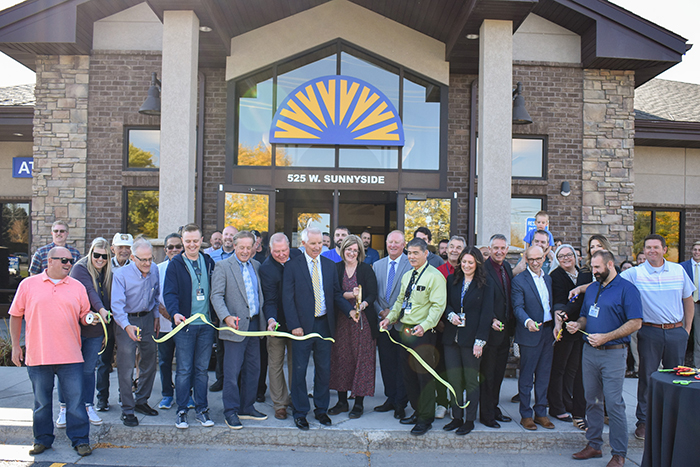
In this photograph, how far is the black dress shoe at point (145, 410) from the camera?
5.40m

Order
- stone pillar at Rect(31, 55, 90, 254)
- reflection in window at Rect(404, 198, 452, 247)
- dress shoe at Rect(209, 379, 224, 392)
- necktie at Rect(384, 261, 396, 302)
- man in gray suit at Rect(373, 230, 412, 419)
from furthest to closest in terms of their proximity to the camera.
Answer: reflection in window at Rect(404, 198, 452, 247)
stone pillar at Rect(31, 55, 90, 254)
dress shoe at Rect(209, 379, 224, 392)
necktie at Rect(384, 261, 396, 302)
man in gray suit at Rect(373, 230, 412, 419)

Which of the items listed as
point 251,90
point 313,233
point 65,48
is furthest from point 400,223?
point 65,48

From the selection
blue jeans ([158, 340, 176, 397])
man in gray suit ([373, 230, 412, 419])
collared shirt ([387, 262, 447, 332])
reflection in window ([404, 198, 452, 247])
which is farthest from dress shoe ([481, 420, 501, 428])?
reflection in window ([404, 198, 452, 247])

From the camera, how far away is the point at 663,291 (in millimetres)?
5207

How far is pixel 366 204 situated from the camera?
13.1m

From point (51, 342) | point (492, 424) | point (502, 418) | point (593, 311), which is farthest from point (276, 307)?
point (593, 311)

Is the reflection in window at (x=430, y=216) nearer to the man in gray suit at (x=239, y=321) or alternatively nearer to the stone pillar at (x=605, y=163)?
the stone pillar at (x=605, y=163)

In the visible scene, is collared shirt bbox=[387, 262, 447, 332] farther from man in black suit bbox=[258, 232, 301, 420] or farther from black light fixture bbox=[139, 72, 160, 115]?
black light fixture bbox=[139, 72, 160, 115]

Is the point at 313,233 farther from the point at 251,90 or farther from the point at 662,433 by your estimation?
the point at 251,90

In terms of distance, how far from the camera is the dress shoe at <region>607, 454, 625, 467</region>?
14.8ft

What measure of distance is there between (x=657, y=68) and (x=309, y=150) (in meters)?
7.40

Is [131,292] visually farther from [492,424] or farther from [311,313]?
[492,424]

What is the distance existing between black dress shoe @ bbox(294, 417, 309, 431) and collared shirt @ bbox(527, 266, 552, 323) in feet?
9.01

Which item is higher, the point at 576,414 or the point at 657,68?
the point at 657,68
